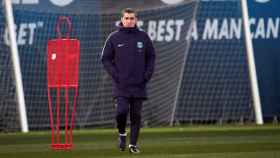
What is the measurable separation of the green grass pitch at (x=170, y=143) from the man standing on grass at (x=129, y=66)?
0.60 m

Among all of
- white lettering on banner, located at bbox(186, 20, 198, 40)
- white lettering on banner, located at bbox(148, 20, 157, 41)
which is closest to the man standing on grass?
white lettering on banner, located at bbox(148, 20, 157, 41)

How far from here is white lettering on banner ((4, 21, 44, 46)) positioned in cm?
2178

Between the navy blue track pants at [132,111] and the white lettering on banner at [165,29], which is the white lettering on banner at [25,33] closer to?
the white lettering on banner at [165,29]

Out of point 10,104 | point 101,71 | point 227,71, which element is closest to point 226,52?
point 227,71

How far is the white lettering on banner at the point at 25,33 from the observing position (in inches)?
858

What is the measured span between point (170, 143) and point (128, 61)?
2559 millimetres

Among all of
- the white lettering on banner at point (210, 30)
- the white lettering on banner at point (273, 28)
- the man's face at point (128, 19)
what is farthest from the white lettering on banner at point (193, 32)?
the man's face at point (128, 19)

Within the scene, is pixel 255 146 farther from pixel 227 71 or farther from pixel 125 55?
pixel 227 71

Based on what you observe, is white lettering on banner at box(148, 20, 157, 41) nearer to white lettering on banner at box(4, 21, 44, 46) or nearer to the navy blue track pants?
white lettering on banner at box(4, 21, 44, 46)

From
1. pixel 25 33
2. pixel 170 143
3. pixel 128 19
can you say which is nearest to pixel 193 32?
pixel 25 33

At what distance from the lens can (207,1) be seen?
2320 cm

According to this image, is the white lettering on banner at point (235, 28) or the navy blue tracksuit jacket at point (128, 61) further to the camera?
the white lettering on banner at point (235, 28)

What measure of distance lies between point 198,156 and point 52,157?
1793 millimetres

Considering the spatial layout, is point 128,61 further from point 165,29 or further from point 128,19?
point 165,29
